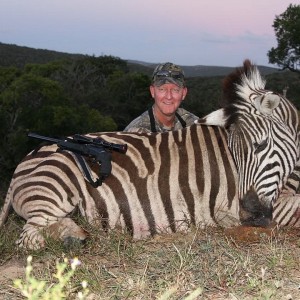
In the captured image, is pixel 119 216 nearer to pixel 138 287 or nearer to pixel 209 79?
pixel 138 287

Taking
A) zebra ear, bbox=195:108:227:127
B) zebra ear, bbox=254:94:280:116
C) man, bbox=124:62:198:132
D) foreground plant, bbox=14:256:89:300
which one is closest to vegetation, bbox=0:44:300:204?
man, bbox=124:62:198:132

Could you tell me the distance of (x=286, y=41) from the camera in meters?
26.5

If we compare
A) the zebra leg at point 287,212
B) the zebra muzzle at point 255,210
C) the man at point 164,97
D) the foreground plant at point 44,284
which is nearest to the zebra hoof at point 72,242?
the zebra muzzle at point 255,210

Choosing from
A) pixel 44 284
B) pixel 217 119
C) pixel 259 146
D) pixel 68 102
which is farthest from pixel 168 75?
pixel 68 102

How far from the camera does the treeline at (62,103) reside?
697 inches

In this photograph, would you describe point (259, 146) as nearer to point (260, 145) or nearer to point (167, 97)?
point (260, 145)

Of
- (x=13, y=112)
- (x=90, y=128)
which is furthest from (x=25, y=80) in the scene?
(x=90, y=128)

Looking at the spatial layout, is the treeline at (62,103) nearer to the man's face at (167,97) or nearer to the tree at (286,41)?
the tree at (286,41)

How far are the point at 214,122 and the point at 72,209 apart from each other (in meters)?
1.06

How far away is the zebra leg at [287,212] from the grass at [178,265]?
0.13 metres

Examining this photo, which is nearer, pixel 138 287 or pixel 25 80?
pixel 138 287

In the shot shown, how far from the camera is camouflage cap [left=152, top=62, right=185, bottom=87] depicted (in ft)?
14.3

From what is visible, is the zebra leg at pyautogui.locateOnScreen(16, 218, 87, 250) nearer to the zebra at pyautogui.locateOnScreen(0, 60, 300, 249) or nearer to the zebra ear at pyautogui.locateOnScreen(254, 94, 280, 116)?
the zebra at pyautogui.locateOnScreen(0, 60, 300, 249)

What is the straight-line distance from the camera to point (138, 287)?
2.13 meters
